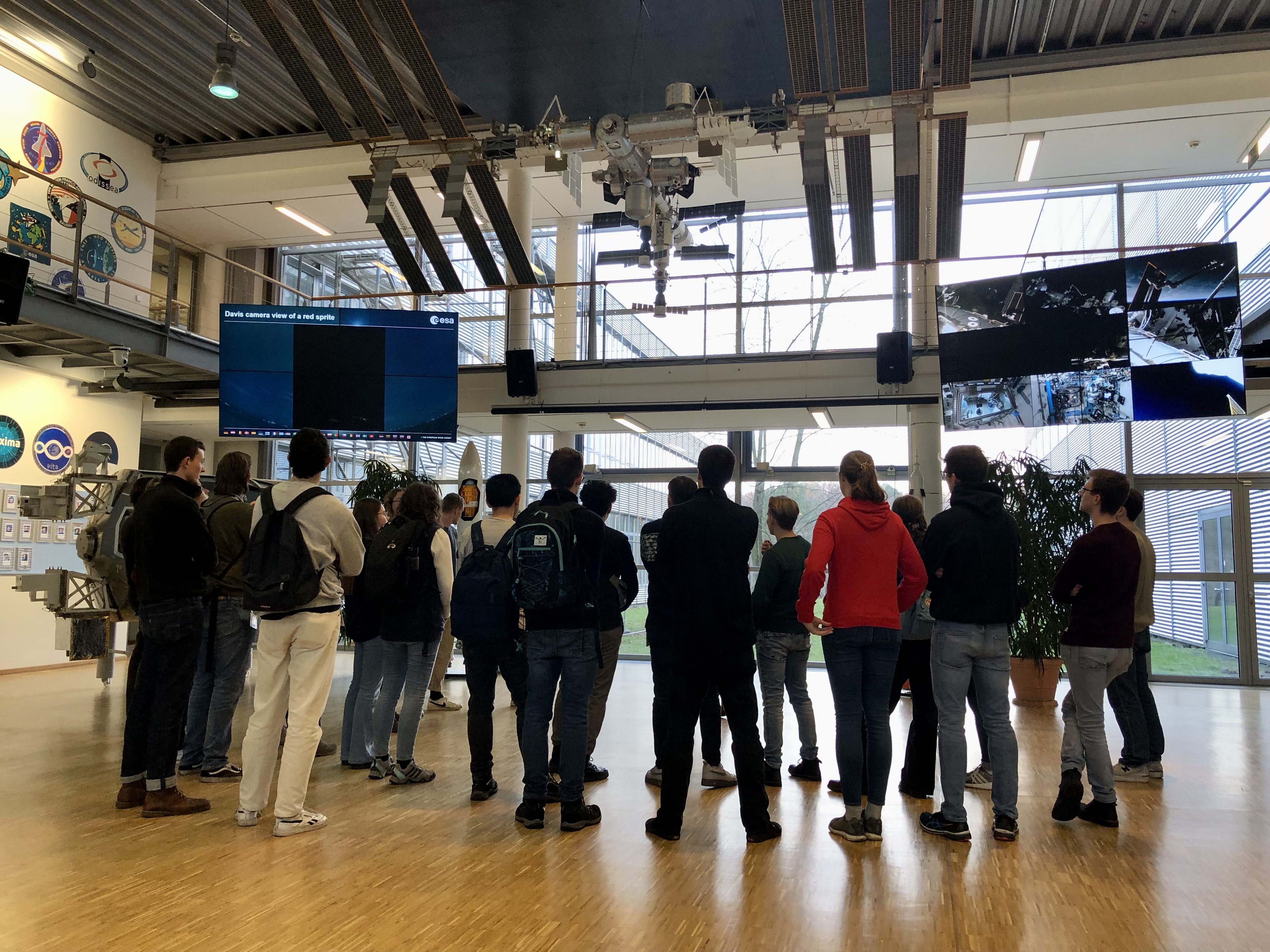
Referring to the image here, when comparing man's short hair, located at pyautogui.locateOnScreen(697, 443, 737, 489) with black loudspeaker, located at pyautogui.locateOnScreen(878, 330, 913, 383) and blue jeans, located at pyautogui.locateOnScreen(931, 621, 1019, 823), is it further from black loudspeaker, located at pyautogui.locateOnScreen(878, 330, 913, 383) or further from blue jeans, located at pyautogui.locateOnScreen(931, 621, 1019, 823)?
black loudspeaker, located at pyautogui.locateOnScreen(878, 330, 913, 383)

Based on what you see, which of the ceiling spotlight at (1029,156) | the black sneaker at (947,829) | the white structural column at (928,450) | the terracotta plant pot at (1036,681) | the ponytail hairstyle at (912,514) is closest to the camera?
the black sneaker at (947,829)

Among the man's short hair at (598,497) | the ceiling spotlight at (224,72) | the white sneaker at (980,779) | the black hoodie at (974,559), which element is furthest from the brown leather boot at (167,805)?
the ceiling spotlight at (224,72)

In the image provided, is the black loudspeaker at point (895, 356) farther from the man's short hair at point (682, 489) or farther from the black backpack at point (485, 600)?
the black backpack at point (485, 600)

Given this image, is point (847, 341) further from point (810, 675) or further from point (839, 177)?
point (810, 675)

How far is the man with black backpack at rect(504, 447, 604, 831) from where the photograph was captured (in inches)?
149

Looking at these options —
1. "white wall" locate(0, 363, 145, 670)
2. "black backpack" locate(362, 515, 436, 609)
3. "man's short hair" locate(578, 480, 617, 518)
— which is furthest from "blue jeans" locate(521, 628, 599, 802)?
"white wall" locate(0, 363, 145, 670)

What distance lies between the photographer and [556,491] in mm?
3980

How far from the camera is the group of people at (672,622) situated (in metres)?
3.69

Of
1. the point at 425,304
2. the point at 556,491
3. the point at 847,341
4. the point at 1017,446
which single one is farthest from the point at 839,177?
the point at 556,491

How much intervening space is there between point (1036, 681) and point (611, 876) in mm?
5745

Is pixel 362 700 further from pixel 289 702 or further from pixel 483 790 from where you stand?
pixel 289 702

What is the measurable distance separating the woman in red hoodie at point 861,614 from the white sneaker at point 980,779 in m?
1.22

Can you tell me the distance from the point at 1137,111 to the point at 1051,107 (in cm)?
89

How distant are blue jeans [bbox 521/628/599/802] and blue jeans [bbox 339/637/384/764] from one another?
1.31 m
